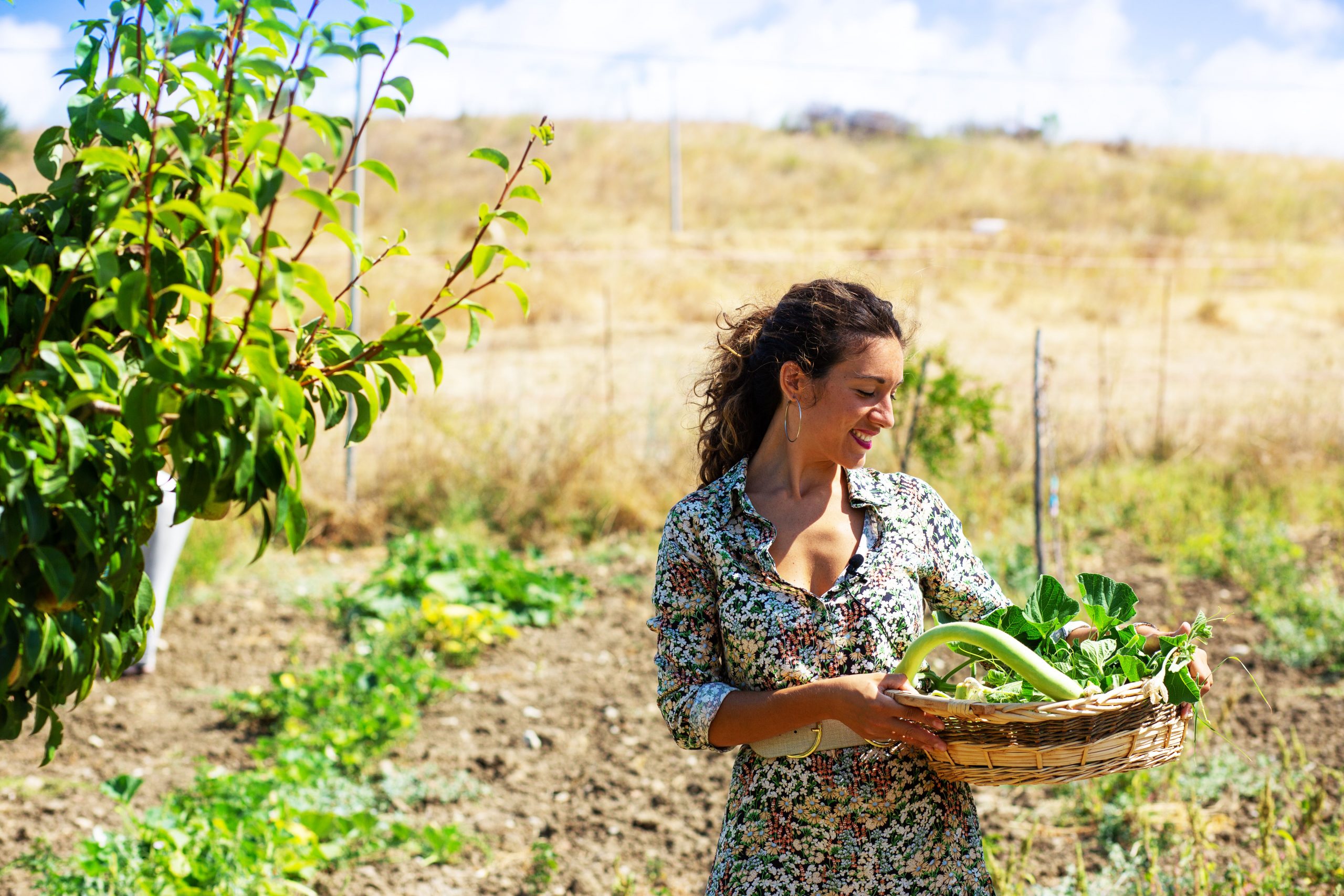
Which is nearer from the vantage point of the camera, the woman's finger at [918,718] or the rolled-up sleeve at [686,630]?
the woman's finger at [918,718]

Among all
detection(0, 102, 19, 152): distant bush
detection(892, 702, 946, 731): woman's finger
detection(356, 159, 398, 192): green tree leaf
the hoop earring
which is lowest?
detection(892, 702, 946, 731): woman's finger

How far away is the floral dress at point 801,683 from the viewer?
1.86 m

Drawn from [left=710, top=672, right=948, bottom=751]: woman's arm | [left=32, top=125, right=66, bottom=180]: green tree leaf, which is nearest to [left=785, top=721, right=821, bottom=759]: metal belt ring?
[left=710, top=672, right=948, bottom=751]: woman's arm

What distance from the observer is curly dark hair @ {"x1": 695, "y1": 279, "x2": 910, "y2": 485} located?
1.97 metres

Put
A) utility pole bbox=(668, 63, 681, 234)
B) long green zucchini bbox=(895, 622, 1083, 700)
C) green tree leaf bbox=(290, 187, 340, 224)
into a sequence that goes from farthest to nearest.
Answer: utility pole bbox=(668, 63, 681, 234)
long green zucchini bbox=(895, 622, 1083, 700)
green tree leaf bbox=(290, 187, 340, 224)

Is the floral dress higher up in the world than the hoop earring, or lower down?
lower down

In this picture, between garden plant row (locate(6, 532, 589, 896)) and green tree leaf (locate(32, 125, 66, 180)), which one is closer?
green tree leaf (locate(32, 125, 66, 180))

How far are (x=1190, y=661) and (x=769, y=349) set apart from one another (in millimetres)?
869

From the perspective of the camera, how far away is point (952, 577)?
79.5 inches

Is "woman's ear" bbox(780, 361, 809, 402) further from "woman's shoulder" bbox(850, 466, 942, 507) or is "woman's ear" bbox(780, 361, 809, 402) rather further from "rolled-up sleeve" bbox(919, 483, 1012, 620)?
"rolled-up sleeve" bbox(919, 483, 1012, 620)

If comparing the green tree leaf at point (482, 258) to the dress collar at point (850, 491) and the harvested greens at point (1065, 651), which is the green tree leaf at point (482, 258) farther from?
the harvested greens at point (1065, 651)

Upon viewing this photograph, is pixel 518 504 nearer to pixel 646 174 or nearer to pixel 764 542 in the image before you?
pixel 764 542

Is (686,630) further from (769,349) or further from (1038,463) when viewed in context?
(1038,463)

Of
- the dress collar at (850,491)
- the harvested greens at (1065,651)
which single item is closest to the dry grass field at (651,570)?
the dress collar at (850,491)
